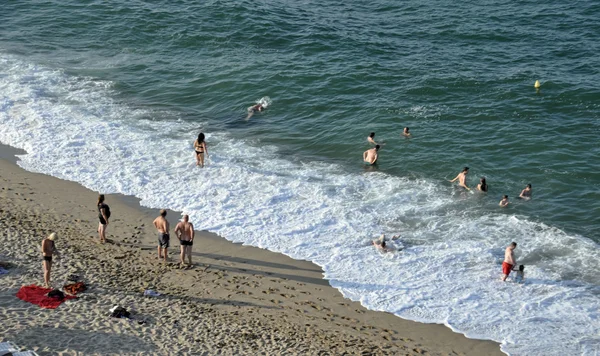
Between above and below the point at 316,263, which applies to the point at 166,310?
below

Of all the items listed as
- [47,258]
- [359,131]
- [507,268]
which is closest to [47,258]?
[47,258]

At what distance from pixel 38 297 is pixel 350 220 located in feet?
28.8

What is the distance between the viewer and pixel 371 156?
24047mm

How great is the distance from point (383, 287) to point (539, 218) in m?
6.09

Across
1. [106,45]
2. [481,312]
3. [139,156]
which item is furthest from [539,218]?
[106,45]

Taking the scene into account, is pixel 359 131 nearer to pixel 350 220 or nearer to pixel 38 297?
pixel 350 220

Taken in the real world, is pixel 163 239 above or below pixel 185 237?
below

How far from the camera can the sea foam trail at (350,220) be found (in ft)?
54.1

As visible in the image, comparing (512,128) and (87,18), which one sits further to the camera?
(87,18)

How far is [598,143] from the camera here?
2445 cm

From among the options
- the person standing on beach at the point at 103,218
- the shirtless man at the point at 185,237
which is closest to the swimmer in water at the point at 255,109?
the person standing on beach at the point at 103,218

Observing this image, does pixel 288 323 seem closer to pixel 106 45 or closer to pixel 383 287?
pixel 383 287

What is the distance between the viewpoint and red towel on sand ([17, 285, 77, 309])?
15.1 m

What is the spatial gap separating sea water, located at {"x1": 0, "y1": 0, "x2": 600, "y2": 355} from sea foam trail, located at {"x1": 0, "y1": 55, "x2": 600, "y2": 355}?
0.22 feet
